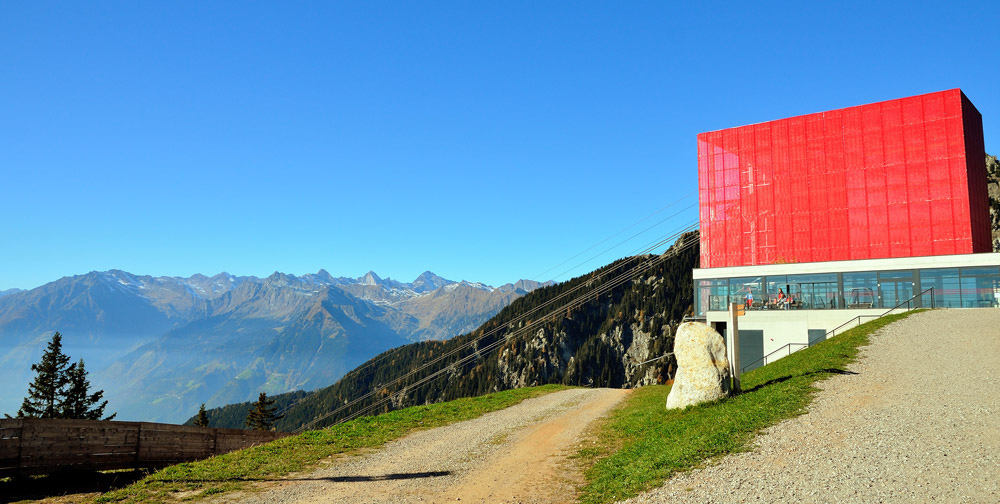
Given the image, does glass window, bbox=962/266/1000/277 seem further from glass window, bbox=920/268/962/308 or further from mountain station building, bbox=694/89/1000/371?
glass window, bbox=920/268/962/308

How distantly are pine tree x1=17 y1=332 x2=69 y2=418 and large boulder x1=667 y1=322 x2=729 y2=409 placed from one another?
219 feet

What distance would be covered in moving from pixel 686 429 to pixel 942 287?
35.6 metres

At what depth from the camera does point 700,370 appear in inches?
861

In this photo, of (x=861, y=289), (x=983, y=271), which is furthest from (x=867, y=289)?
(x=983, y=271)

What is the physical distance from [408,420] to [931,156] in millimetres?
44222

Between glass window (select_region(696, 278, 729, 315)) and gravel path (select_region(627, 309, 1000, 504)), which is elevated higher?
glass window (select_region(696, 278, 729, 315))

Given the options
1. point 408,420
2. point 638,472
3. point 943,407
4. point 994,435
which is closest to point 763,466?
point 638,472

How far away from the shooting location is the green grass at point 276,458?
50.1 ft

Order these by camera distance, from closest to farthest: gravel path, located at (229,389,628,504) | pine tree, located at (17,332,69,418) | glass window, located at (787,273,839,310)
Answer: gravel path, located at (229,389,628,504) < glass window, located at (787,273,839,310) < pine tree, located at (17,332,69,418)

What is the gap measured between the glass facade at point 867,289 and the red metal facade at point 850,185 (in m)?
2.69

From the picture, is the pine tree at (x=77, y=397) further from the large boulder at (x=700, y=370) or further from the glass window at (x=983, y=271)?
the glass window at (x=983, y=271)

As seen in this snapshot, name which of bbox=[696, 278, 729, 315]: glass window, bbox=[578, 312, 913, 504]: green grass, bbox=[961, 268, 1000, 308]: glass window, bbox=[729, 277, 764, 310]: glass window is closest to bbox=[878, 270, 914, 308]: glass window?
bbox=[961, 268, 1000, 308]: glass window

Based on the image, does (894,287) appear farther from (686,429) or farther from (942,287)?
(686,429)

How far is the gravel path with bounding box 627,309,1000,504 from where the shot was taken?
37.5 ft
